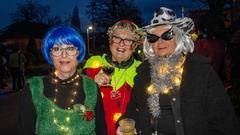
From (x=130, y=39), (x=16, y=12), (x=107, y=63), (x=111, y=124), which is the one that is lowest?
(x=111, y=124)

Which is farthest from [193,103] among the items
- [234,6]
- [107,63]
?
[234,6]

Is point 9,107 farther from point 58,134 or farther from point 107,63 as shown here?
point 58,134

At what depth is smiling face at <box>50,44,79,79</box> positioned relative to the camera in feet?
10.8

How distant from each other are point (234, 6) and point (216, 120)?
820 cm

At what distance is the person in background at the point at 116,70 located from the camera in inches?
167

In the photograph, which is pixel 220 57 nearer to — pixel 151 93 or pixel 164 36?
pixel 164 36

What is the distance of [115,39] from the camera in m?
4.49

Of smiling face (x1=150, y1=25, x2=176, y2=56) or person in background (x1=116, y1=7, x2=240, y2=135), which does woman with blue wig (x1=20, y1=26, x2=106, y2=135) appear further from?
smiling face (x1=150, y1=25, x2=176, y2=56)

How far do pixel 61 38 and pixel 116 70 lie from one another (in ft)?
4.42

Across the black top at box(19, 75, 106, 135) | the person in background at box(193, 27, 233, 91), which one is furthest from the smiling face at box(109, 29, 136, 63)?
the person in background at box(193, 27, 233, 91)

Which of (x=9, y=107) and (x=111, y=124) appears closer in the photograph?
(x=111, y=124)

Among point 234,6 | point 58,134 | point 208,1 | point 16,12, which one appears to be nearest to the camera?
point 58,134

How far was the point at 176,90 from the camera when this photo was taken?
11.3ft

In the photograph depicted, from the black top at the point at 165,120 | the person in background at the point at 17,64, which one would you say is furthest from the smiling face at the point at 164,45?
the person in background at the point at 17,64
